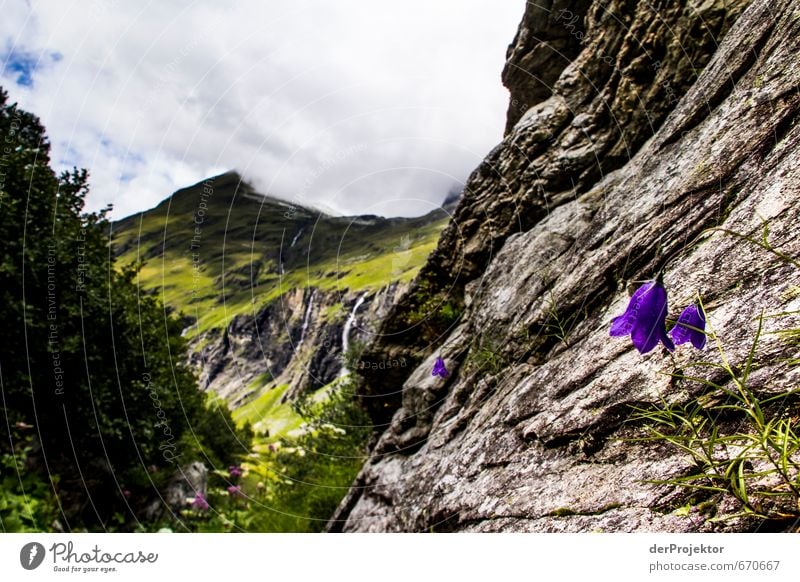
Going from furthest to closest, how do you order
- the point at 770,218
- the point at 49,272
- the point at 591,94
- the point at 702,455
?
the point at 49,272 → the point at 591,94 → the point at 770,218 → the point at 702,455

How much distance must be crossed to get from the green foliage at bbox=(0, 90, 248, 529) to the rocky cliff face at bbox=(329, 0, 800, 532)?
407 centimetres

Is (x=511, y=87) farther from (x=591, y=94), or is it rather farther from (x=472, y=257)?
(x=472, y=257)

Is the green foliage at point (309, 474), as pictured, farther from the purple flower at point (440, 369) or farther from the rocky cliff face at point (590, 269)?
the purple flower at point (440, 369)

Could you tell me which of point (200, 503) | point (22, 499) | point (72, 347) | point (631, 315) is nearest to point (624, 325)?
point (631, 315)

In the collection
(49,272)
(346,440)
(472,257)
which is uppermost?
(49,272)

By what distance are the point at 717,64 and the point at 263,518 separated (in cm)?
935

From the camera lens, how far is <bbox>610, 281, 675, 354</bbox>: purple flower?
1.58 meters

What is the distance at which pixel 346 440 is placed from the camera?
8.73 meters

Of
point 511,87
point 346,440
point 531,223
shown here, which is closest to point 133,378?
point 346,440

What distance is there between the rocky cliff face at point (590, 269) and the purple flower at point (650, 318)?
201 millimetres
